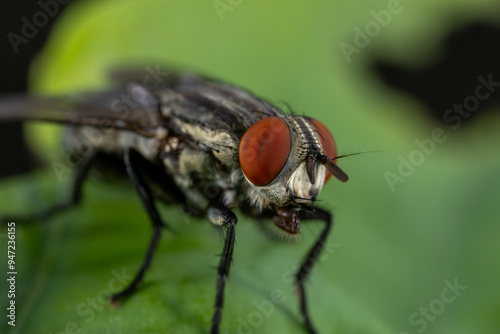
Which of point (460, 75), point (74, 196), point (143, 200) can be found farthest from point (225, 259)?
point (460, 75)

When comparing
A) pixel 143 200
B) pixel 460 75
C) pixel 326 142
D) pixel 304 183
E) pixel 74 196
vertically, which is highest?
pixel 460 75

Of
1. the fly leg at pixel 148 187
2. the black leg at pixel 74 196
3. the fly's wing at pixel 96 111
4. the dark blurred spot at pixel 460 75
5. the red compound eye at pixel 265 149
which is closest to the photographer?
the red compound eye at pixel 265 149

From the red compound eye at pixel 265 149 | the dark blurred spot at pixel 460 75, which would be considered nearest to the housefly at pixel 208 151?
the red compound eye at pixel 265 149

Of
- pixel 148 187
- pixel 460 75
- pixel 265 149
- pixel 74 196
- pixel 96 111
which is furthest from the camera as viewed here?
pixel 460 75

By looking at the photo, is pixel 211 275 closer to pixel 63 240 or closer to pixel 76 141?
pixel 63 240

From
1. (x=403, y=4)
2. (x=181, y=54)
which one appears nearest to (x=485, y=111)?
(x=403, y=4)

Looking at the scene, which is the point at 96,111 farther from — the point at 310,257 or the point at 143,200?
the point at 310,257

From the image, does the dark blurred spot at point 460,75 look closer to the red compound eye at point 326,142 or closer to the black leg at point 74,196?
the red compound eye at point 326,142
